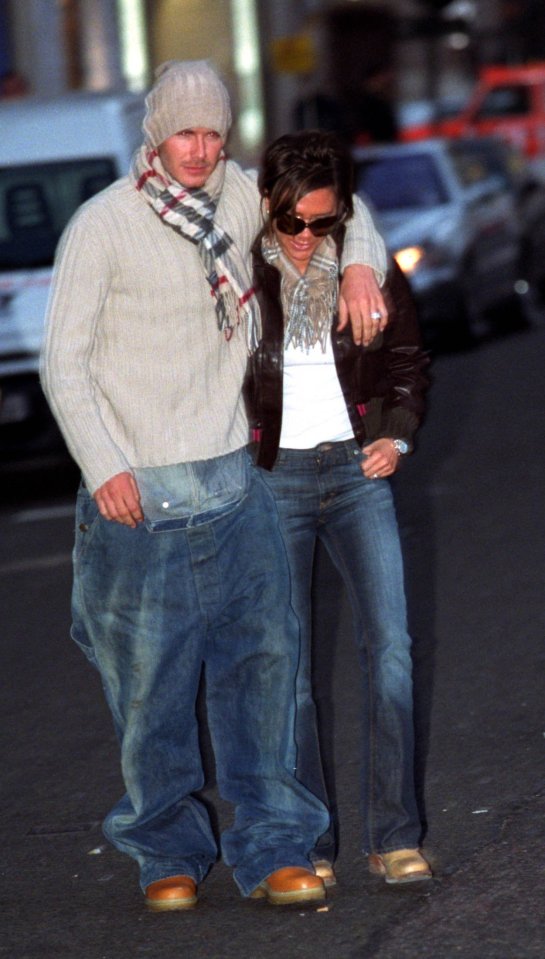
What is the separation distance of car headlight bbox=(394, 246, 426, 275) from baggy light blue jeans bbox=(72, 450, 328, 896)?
450 inches

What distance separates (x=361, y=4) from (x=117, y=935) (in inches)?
1302

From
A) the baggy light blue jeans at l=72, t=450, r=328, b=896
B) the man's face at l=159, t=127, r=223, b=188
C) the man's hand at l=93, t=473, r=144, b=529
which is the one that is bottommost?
the baggy light blue jeans at l=72, t=450, r=328, b=896

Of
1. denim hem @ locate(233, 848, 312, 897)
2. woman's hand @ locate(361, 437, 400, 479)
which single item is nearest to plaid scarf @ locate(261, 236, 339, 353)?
woman's hand @ locate(361, 437, 400, 479)

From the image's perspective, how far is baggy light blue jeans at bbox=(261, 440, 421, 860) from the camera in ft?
15.2

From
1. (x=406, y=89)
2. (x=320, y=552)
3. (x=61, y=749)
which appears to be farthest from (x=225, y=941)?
(x=406, y=89)

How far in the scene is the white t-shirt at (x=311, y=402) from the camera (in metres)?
4.57

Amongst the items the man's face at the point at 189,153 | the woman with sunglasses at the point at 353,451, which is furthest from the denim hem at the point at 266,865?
the man's face at the point at 189,153

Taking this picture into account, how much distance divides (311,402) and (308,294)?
10.2 inches

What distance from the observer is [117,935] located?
14.9 ft

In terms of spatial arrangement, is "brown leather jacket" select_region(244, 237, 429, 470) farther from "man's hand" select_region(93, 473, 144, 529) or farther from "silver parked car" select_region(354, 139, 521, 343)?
"silver parked car" select_region(354, 139, 521, 343)

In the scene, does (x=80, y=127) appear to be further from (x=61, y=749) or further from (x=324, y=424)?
(x=324, y=424)

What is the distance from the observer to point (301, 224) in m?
4.44

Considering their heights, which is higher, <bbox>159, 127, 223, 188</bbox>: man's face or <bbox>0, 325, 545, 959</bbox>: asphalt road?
<bbox>159, 127, 223, 188</bbox>: man's face

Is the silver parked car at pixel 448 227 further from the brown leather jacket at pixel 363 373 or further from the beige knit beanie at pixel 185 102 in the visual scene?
the beige knit beanie at pixel 185 102
